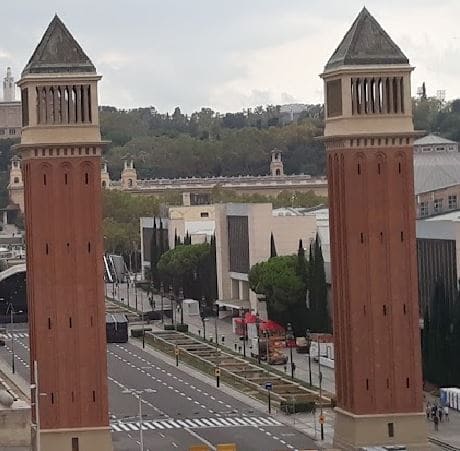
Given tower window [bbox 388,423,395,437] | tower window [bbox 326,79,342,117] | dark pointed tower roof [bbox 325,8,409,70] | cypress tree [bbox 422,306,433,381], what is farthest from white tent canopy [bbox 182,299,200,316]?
dark pointed tower roof [bbox 325,8,409,70]

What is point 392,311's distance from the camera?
75875mm

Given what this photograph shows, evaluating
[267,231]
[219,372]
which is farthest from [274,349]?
[267,231]

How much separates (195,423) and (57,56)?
22209 millimetres

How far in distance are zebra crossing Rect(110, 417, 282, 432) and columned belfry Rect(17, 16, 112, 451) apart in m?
12.6

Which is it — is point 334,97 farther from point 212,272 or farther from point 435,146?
point 435,146

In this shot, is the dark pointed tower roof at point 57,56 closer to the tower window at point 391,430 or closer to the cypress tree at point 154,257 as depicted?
the tower window at point 391,430

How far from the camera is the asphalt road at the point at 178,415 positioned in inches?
3246

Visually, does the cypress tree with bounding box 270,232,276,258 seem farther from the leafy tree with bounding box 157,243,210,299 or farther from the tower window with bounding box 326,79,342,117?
the tower window with bounding box 326,79,342,117

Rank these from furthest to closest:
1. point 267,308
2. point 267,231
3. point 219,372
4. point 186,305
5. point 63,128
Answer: point 186,305 < point 267,231 < point 267,308 < point 219,372 < point 63,128

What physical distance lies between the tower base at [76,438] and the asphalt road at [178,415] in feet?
20.9

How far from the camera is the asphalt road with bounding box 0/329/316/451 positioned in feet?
270

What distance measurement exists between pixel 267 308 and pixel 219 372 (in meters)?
19.9

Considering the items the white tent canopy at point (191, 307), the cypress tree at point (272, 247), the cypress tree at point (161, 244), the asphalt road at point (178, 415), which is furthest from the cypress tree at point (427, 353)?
the cypress tree at point (161, 244)

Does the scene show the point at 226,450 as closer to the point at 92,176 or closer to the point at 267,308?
the point at 92,176
